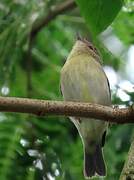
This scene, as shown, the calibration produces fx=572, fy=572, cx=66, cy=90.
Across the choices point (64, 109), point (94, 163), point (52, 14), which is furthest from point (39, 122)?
point (64, 109)

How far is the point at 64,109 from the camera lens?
2.09 meters

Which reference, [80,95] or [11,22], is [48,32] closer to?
[11,22]

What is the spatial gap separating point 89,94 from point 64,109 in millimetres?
1393

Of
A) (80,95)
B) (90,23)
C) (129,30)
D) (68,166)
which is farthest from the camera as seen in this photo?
(129,30)

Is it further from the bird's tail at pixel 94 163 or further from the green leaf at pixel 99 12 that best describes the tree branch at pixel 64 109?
the bird's tail at pixel 94 163

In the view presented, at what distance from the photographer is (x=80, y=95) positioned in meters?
3.44

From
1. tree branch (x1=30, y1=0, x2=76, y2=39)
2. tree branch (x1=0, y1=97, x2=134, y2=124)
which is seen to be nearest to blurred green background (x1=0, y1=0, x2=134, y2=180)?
tree branch (x1=30, y1=0, x2=76, y2=39)

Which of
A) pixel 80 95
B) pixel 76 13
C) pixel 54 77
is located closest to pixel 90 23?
pixel 80 95

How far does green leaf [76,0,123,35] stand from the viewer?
173 centimetres

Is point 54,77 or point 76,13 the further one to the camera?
point 76,13

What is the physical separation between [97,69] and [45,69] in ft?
4.55

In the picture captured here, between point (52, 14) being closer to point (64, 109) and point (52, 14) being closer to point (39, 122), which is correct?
point (39, 122)

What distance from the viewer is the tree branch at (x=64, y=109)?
202 centimetres

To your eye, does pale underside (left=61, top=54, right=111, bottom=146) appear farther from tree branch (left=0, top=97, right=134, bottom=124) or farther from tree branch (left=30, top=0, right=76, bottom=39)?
tree branch (left=0, top=97, right=134, bottom=124)
